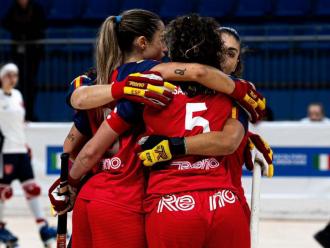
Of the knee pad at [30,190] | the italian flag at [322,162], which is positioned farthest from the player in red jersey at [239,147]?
→ the italian flag at [322,162]

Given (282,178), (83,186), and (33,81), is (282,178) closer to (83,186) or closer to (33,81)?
(33,81)

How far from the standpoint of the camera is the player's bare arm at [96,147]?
3.70m

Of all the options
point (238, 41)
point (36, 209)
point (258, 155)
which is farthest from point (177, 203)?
point (36, 209)

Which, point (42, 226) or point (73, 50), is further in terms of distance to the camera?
point (73, 50)

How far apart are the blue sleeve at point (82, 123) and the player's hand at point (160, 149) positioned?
477 mm

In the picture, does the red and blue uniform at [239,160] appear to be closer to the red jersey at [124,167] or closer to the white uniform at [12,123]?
the red jersey at [124,167]

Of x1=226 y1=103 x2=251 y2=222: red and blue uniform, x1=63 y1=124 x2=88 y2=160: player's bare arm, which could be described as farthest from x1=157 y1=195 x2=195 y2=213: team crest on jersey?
x1=63 y1=124 x2=88 y2=160: player's bare arm

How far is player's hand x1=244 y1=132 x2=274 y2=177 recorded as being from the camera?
396cm

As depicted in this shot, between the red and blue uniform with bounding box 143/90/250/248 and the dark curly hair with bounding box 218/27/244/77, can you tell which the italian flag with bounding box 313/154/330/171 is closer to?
the dark curly hair with bounding box 218/27/244/77

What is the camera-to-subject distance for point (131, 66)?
3766 millimetres

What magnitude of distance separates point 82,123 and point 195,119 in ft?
2.21

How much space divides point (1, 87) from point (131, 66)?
602 cm

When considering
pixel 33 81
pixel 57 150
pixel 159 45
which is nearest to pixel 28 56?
pixel 33 81

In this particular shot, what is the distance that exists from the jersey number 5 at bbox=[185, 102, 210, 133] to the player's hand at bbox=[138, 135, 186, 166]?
0.08 meters
